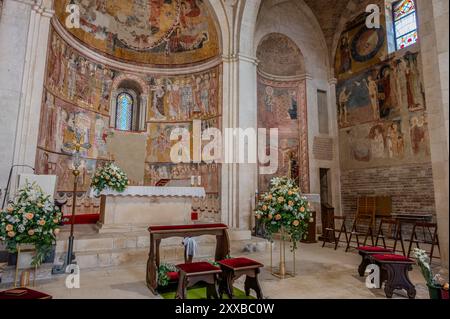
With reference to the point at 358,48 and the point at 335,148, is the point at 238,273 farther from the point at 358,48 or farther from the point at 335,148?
the point at 358,48

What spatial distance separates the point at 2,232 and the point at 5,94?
400 cm

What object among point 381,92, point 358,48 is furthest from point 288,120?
point 358,48

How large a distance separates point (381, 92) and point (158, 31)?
32.4 ft

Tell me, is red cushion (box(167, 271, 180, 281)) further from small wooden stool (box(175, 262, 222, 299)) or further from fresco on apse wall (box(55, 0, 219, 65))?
fresco on apse wall (box(55, 0, 219, 65))

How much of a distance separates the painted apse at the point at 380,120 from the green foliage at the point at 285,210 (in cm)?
721

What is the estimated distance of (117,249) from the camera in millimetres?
6879

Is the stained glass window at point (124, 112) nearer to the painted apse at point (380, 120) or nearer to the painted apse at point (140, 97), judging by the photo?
the painted apse at point (140, 97)

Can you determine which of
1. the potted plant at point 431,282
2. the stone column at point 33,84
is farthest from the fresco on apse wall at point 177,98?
the potted plant at point 431,282

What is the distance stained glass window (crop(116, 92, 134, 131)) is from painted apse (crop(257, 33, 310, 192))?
5.86m

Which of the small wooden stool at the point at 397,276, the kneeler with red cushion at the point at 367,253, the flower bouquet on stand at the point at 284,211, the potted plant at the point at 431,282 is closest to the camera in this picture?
the potted plant at the point at 431,282

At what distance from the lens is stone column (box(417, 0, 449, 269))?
14.9 feet

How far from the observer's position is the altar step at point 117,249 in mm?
6250

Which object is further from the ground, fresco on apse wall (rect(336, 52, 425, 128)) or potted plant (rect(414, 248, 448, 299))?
fresco on apse wall (rect(336, 52, 425, 128))

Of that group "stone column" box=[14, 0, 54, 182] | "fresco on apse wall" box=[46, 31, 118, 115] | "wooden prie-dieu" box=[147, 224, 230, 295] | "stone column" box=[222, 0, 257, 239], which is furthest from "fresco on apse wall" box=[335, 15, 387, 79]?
"stone column" box=[14, 0, 54, 182]
